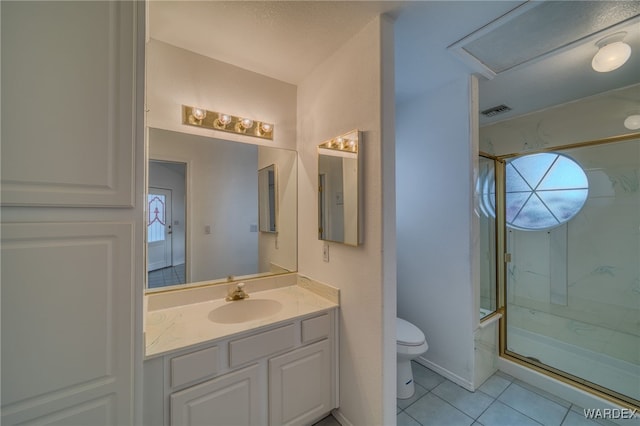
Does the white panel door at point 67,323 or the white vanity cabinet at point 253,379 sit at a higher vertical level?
the white panel door at point 67,323

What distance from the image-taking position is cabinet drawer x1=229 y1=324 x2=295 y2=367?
1.23m

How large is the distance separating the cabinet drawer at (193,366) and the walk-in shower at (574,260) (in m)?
2.33

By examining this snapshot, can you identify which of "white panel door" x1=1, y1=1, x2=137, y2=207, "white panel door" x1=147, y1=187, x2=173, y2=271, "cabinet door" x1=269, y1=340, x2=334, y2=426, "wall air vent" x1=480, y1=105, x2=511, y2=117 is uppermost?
"wall air vent" x1=480, y1=105, x2=511, y2=117

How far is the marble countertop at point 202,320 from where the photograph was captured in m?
1.14

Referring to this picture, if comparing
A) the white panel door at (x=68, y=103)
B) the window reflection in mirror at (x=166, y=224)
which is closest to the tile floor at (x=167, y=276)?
the window reflection in mirror at (x=166, y=224)

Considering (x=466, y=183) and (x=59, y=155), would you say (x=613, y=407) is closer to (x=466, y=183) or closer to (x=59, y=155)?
(x=466, y=183)

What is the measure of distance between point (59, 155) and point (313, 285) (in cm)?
150

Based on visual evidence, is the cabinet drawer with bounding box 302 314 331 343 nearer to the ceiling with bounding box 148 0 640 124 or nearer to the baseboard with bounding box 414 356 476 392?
the baseboard with bounding box 414 356 476 392

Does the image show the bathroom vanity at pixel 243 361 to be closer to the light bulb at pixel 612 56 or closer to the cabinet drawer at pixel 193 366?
the cabinet drawer at pixel 193 366

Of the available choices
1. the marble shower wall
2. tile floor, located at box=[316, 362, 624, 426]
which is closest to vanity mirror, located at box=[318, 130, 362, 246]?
tile floor, located at box=[316, 362, 624, 426]

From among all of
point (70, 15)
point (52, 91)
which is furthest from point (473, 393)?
point (70, 15)

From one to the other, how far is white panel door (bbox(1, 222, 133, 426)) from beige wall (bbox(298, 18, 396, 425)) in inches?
42.7

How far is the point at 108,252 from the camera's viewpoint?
2.72 feet

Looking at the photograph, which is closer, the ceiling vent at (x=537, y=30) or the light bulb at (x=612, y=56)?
the ceiling vent at (x=537, y=30)
